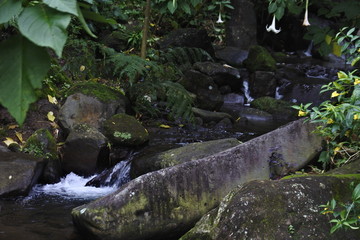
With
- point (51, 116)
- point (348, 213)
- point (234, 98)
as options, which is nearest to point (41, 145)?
point (51, 116)

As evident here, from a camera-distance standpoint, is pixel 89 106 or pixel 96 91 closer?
pixel 89 106

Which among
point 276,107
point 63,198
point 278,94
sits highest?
point 63,198

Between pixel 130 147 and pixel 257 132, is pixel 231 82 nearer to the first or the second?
pixel 257 132

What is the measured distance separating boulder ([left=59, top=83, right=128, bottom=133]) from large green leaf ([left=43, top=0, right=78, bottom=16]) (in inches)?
232

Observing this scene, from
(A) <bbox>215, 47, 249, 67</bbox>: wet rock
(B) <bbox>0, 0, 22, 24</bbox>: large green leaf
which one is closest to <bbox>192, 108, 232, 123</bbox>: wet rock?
(A) <bbox>215, 47, 249, 67</bbox>: wet rock

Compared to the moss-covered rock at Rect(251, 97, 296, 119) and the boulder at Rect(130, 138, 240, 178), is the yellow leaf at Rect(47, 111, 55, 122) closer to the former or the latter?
the boulder at Rect(130, 138, 240, 178)

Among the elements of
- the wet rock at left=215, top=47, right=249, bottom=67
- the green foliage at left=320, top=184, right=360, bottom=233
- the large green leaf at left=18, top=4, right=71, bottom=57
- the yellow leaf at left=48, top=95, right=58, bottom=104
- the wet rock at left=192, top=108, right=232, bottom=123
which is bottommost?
the wet rock at left=215, top=47, right=249, bottom=67

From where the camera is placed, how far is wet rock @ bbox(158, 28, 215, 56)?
→ 11719mm

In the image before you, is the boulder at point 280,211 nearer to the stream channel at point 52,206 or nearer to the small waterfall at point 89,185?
the stream channel at point 52,206

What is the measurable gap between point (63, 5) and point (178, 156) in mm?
4854

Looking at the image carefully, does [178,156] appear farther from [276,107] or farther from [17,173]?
[276,107]

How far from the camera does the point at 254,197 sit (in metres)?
2.96

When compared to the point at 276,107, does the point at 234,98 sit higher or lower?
lower

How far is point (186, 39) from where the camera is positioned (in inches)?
468
